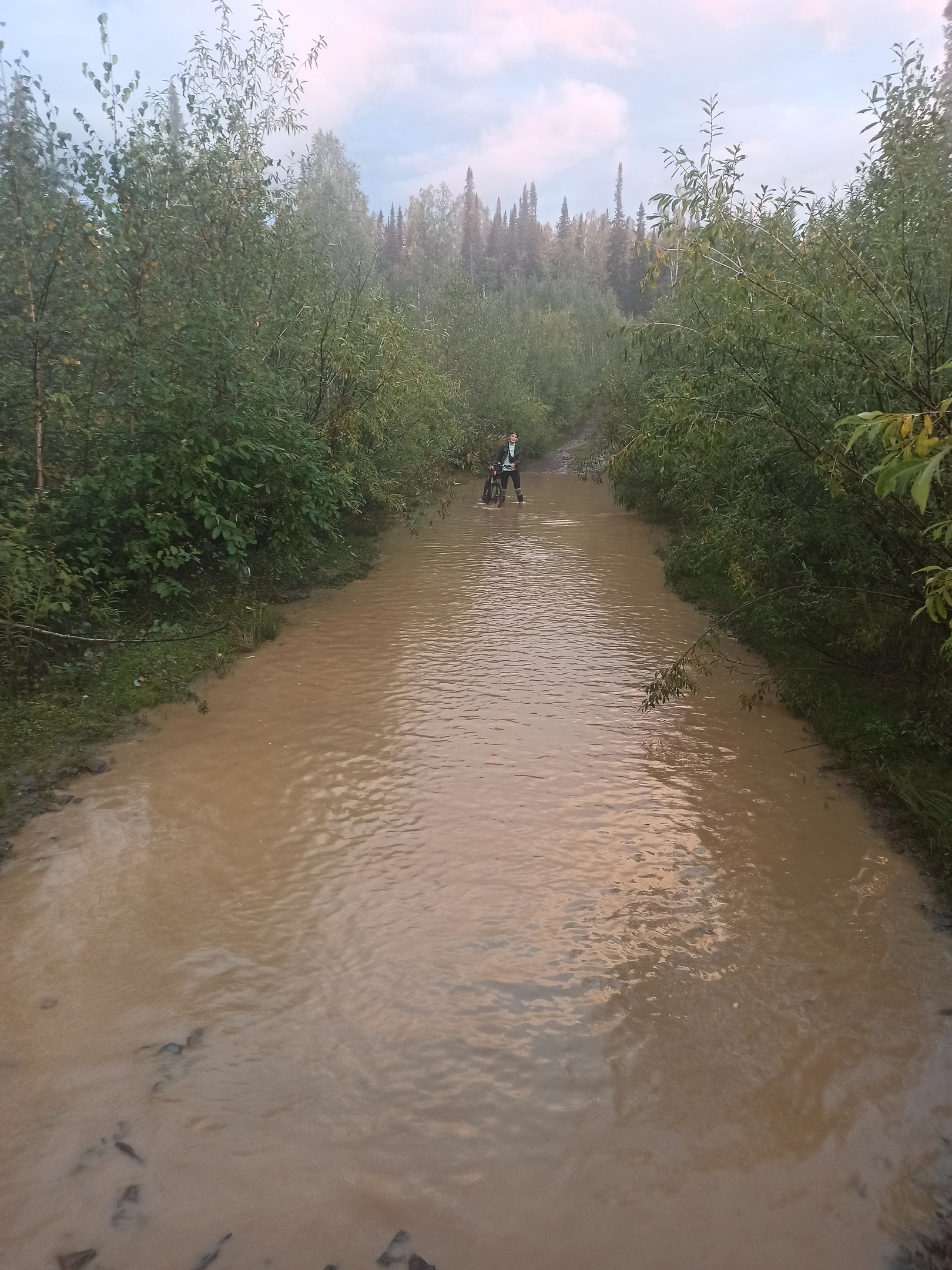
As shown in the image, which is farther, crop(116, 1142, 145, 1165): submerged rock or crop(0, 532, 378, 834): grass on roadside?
crop(0, 532, 378, 834): grass on roadside

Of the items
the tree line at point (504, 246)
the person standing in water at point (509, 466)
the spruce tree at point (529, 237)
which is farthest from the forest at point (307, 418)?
the spruce tree at point (529, 237)

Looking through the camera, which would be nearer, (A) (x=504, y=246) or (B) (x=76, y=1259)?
(B) (x=76, y=1259)

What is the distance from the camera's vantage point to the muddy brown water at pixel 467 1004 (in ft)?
11.5

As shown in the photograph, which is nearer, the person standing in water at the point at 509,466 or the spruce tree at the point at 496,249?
the person standing in water at the point at 509,466

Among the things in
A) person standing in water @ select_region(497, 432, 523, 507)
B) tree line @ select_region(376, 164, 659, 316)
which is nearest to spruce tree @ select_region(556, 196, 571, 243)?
tree line @ select_region(376, 164, 659, 316)

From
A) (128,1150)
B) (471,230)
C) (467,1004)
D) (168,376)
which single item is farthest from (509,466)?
(471,230)

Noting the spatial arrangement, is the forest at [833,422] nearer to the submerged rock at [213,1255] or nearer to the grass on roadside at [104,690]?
the submerged rock at [213,1255]

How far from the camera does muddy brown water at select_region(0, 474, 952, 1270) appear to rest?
3.51 metres

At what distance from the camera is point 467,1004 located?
15.6ft

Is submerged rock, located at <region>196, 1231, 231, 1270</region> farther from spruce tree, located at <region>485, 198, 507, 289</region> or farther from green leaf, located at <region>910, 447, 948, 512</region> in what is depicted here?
spruce tree, located at <region>485, 198, 507, 289</region>

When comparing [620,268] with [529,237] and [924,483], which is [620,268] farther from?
[924,483]

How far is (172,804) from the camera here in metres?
6.85

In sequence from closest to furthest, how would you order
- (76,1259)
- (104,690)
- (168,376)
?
(76,1259)
(104,690)
(168,376)

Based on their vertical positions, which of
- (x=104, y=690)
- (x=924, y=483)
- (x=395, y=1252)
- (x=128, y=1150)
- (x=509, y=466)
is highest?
(x=509, y=466)
